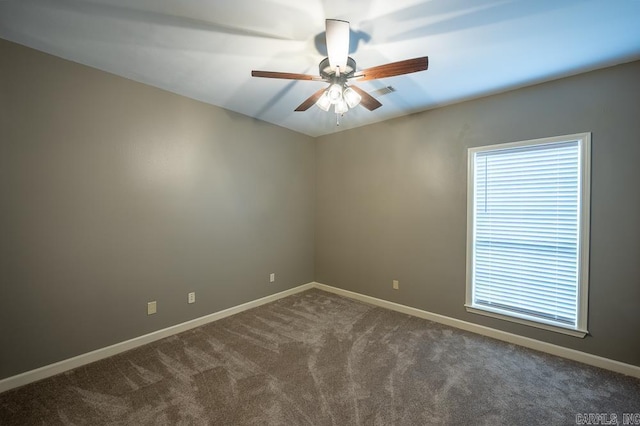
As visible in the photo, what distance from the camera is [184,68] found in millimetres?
2363

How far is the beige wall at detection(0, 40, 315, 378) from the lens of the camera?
6.61 ft

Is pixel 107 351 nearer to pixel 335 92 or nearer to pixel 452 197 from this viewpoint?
pixel 335 92

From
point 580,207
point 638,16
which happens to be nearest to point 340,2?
point 638,16

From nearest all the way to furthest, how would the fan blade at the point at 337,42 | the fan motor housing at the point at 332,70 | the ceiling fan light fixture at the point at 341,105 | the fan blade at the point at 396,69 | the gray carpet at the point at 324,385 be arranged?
the fan blade at the point at 337,42 < the fan blade at the point at 396,69 < the gray carpet at the point at 324,385 < the fan motor housing at the point at 332,70 < the ceiling fan light fixture at the point at 341,105

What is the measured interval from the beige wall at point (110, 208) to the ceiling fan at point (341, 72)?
158cm

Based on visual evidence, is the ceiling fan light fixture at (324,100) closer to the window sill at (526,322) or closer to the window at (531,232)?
the window at (531,232)

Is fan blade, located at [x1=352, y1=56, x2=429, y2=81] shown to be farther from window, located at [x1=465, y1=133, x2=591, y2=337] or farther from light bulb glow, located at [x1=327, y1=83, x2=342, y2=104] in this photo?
window, located at [x1=465, y1=133, x2=591, y2=337]

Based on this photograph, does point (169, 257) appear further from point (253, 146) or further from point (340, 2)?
point (340, 2)

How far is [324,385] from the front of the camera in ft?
6.68

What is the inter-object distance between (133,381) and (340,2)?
3.18 m

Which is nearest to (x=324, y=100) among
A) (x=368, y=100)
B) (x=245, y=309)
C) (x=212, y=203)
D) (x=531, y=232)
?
(x=368, y=100)

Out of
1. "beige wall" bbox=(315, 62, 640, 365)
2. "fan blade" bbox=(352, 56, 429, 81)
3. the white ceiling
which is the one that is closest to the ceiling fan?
"fan blade" bbox=(352, 56, 429, 81)

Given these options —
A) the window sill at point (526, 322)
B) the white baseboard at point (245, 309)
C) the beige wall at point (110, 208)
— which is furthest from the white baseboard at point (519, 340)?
the beige wall at point (110, 208)

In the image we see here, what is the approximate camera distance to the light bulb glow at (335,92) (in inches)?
75.4
